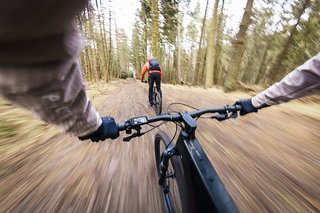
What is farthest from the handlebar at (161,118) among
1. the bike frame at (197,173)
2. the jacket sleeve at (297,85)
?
the jacket sleeve at (297,85)

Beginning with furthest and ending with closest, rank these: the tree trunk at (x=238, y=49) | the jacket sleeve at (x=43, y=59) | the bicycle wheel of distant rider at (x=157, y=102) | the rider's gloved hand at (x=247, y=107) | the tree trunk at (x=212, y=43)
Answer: the tree trunk at (x=212, y=43)
the tree trunk at (x=238, y=49)
the bicycle wheel of distant rider at (x=157, y=102)
the rider's gloved hand at (x=247, y=107)
the jacket sleeve at (x=43, y=59)

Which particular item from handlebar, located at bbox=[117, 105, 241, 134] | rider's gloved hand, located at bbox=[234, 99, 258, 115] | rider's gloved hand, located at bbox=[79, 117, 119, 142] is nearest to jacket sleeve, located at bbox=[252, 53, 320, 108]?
rider's gloved hand, located at bbox=[234, 99, 258, 115]

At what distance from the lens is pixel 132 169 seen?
11.9 ft

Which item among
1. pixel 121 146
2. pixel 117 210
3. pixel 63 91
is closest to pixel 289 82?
pixel 63 91

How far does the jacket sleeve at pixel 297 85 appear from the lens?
1.63m

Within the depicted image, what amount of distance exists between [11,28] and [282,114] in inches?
334

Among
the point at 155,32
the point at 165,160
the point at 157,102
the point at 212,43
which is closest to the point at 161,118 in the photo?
the point at 165,160

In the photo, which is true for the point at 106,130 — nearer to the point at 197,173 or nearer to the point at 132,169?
the point at 197,173

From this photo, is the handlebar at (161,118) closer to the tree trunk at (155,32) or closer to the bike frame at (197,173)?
the bike frame at (197,173)

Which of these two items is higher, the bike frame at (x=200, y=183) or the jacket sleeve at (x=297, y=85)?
the jacket sleeve at (x=297, y=85)

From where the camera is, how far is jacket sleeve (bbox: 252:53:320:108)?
64.1 inches

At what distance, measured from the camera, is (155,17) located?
18328 millimetres

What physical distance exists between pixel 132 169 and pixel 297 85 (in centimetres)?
277

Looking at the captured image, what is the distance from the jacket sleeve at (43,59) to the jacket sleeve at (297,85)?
65.9 inches
